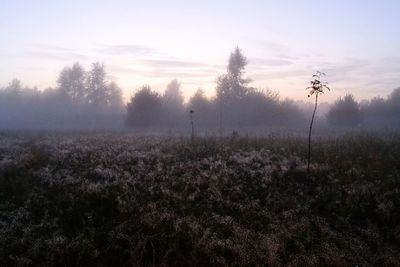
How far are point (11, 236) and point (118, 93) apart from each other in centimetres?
9625

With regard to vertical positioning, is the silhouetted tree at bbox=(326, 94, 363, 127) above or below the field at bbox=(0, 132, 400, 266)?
above

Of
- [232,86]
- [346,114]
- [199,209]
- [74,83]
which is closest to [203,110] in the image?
[232,86]

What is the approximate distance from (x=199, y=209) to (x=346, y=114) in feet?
217

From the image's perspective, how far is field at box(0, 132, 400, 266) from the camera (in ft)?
39.1

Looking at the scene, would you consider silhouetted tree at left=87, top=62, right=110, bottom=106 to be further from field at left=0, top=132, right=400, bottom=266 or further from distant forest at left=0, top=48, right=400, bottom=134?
field at left=0, top=132, right=400, bottom=266

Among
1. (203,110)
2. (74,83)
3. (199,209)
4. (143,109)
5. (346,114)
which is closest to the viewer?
(199,209)

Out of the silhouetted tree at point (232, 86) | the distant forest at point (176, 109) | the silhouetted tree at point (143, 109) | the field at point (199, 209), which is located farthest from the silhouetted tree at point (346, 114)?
the field at point (199, 209)

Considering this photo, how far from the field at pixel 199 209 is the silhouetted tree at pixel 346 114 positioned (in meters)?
54.9

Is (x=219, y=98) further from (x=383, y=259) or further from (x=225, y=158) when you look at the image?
(x=383, y=259)

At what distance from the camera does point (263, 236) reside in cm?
1284

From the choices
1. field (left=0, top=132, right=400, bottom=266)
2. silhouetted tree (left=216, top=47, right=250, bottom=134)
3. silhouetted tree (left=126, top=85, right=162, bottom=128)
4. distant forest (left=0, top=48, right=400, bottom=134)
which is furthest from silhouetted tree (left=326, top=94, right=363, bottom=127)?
field (left=0, top=132, right=400, bottom=266)

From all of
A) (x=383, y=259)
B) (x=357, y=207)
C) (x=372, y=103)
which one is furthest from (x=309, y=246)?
(x=372, y=103)

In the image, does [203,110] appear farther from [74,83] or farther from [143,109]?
[74,83]

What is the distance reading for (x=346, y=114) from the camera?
7456 cm
